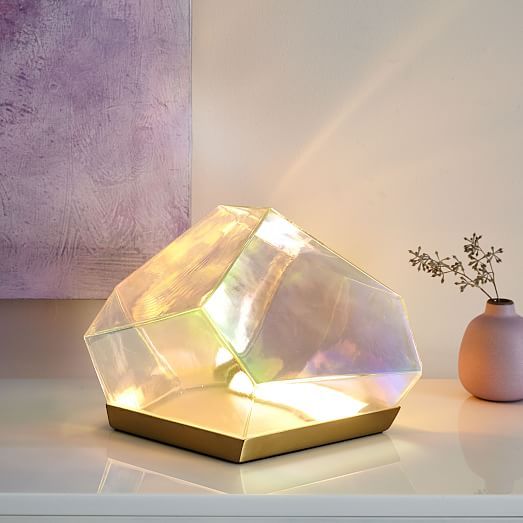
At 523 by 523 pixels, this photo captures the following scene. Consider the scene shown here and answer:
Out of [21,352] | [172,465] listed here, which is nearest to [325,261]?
[172,465]

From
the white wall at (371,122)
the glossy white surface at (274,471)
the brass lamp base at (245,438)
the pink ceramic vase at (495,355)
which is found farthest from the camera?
the white wall at (371,122)

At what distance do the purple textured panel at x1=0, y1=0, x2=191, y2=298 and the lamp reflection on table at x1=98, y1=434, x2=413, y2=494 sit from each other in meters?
0.38

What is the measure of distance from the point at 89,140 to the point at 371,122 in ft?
1.34

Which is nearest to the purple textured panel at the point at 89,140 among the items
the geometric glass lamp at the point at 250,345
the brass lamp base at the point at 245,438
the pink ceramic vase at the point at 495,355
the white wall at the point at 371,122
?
the white wall at the point at 371,122

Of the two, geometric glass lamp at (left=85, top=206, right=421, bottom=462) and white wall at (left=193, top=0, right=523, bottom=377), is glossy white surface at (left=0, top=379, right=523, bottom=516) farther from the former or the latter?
white wall at (left=193, top=0, right=523, bottom=377)

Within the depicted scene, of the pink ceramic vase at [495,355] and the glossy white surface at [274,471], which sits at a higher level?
the pink ceramic vase at [495,355]

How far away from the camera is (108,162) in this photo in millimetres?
1182

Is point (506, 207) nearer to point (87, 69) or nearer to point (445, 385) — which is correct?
point (445, 385)

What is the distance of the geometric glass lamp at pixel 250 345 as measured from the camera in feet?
2.80

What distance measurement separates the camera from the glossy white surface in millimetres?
736

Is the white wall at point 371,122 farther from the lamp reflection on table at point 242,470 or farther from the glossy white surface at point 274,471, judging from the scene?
the lamp reflection on table at point 242,470

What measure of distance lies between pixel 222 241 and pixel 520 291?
1.77 feet

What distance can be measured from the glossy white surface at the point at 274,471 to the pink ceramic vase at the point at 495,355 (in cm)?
3

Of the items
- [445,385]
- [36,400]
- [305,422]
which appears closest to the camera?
[305,422]
